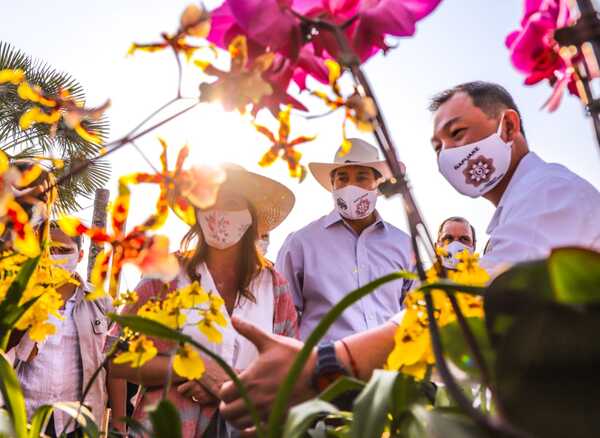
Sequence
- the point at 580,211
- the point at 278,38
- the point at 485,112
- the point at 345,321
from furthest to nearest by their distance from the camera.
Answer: the point at 345,321, the point at 485,112, the point at 580,211, the point at 278,38

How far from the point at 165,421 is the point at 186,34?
0.96 ft

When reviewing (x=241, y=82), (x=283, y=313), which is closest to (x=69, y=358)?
(x=283, y=313)

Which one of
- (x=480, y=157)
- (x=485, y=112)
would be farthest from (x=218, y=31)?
(x=485, y=112)

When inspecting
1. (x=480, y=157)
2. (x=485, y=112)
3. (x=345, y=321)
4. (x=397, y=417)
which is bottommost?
(x=345, y=321)

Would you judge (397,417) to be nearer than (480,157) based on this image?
Yes

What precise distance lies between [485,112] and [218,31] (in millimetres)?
1255

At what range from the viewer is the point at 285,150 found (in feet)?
1.79

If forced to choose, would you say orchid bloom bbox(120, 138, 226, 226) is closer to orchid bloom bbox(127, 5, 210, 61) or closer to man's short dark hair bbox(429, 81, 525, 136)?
orchid bloom bbox(127, 5, 210, 61)

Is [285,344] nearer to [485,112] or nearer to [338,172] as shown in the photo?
[485,112]

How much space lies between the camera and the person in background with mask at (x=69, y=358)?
7.39ft

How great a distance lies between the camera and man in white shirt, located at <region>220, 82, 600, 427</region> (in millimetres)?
602

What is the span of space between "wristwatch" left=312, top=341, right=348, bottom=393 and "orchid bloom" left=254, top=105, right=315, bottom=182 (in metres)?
0.20

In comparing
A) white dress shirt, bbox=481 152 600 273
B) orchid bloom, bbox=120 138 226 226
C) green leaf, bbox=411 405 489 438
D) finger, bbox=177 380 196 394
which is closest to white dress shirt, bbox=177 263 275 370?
finger, bbox=177 380 196 394

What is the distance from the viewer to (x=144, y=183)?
1.74 feet
